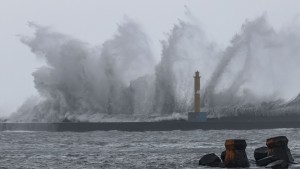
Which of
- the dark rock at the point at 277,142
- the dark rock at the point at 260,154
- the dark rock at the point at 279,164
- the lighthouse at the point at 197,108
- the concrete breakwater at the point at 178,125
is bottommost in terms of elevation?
the dark rock at the point at 279,164

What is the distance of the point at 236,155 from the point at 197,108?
4514 cm

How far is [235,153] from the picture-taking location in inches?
1355

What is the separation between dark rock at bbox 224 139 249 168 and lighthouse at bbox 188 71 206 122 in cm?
4331

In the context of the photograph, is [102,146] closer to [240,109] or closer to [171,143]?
[171,143]

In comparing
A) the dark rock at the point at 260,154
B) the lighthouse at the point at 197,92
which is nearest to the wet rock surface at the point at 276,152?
the dark rock at the point at 260,154

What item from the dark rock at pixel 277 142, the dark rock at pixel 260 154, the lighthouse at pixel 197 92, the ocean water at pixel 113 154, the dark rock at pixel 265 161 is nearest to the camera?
the dark rock at pixel 265 161

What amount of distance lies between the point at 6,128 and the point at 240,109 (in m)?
Result: 25.2

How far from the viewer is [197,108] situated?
261 feet

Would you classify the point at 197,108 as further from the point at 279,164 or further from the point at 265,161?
the point at 279,164

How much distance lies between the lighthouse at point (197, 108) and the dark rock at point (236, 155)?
4331cm

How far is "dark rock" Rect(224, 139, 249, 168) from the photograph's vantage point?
34.2m

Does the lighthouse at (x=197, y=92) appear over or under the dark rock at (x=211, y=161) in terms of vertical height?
over

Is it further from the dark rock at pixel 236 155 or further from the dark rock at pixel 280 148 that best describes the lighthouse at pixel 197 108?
the dark rock at pixel 236 155

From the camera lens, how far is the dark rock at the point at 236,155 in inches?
1346
